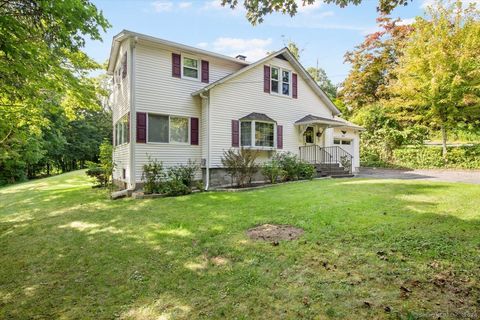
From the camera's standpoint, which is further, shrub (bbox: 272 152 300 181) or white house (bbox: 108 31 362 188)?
shrub (bbox: 272 152 300 181)

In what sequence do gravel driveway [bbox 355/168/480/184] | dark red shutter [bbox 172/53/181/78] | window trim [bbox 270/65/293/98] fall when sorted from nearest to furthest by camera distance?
gravel driveway [bbox 355/168/480/184]
dark red shutter [bbox 172/53/181/78]
window trim [bbox 270/65/293/98]

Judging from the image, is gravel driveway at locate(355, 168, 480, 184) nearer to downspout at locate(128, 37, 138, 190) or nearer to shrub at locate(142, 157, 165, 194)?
shrub at locate(142, 157, 165, 194)

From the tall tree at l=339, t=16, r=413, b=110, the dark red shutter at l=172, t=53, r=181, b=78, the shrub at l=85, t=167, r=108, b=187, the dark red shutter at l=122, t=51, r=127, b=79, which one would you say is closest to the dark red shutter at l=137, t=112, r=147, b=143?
the dark red shutter at l=172, t=53, r=181, b=78

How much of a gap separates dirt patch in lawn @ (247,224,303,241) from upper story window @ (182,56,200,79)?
891 centimetres

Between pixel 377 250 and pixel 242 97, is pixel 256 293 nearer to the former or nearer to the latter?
pixel 377 250

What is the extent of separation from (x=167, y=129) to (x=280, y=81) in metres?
6.60

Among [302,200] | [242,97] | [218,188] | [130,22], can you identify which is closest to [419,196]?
[302,200]

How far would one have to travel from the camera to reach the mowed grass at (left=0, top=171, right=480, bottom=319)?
2.96m

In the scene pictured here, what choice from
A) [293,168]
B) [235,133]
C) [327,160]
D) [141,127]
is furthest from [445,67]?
[141,127]

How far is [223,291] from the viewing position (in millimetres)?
3398

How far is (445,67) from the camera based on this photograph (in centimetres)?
1672

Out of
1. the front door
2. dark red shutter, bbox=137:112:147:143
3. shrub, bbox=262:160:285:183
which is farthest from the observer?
the front door

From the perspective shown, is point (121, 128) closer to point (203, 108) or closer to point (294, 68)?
point (203, 108)

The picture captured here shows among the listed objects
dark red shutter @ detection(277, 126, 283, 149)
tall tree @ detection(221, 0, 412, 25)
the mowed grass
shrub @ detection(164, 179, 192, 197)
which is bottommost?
the mowed grass
